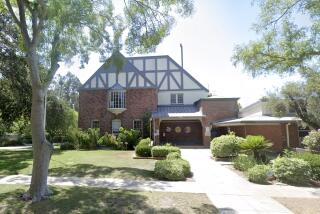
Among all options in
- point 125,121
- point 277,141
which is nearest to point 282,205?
point 277,141

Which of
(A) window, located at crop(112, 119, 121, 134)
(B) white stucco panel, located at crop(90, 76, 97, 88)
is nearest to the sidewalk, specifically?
(A) window, located at crop(112, 119, 121, 134)

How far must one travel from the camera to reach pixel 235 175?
13758 mm

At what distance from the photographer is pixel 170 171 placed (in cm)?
1247

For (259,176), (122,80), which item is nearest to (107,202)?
(259,176)

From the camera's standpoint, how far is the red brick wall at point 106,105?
32250 millimetres

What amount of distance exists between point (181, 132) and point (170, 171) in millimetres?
20501

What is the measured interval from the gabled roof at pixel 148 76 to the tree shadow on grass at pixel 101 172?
61.1 feet

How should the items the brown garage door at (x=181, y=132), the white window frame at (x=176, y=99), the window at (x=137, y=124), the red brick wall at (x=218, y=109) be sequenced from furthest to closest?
1. the white window frame at (x=176, y=99)
2. the brown garage door at (x=181, y=132)
3. the window at (x=137, y=124)
4. the red brick wall at (x=218, y=109)

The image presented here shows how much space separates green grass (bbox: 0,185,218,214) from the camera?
7.79 metres

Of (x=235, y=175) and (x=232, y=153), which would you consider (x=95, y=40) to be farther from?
(x=232, y=153)

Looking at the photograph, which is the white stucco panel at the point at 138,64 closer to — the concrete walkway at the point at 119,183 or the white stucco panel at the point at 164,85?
the white stucco panel at the point at 164,85

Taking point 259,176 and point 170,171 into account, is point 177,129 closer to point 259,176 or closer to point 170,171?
point 170,171

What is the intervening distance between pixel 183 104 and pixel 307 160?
21.9 metres

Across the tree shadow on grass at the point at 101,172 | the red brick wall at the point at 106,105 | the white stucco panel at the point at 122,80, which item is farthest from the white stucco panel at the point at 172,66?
the tree shadow on grass at the point at 101,172
